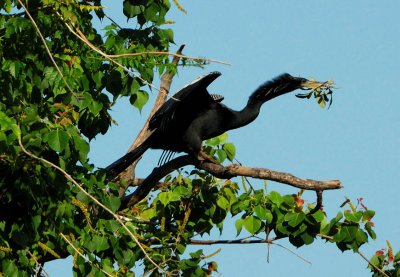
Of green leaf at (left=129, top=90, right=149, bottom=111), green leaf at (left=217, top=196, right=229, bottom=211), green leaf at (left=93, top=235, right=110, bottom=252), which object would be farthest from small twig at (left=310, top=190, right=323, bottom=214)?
green leaf at (left=93, top=235, right=110, bottom=252)

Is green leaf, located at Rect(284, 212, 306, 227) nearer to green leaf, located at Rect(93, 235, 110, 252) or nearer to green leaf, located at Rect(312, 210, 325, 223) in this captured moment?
green leaf, located at Rect(312, 210, 325, 223)

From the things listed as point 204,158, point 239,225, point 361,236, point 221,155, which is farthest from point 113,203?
point 361,236

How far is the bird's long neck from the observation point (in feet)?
28.4

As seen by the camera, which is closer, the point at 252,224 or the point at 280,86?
the point at 252,224

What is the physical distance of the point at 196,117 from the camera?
8.53 m

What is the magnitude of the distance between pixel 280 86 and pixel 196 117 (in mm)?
790

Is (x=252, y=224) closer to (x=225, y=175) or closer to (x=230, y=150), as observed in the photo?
(x=225, y=175)

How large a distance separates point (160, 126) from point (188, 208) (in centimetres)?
78

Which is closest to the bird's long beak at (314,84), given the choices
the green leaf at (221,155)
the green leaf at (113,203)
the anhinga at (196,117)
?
the anhinga at (196,117)

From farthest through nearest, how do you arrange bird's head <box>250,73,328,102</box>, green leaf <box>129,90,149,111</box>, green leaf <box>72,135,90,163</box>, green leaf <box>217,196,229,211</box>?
bird's head <box>250,73,328,102</box>, green leaf <box>217,196,229,211</box>, green leaf <box>129,90,149,111</box>, green leaf <box>72,135,90,163</box>

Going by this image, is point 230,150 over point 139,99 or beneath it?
over

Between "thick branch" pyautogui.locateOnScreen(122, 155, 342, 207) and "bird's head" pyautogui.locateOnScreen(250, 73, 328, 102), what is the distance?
97 cm

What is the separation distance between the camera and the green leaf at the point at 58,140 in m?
5.98

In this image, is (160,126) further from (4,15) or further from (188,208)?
(4,15)
